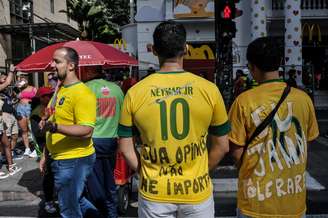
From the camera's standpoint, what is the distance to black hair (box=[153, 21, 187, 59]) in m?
2.78

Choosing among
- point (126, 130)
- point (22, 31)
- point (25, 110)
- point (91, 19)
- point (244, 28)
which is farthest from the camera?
point (91, 19)

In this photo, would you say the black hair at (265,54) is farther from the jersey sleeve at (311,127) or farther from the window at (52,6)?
the window at (52,6)

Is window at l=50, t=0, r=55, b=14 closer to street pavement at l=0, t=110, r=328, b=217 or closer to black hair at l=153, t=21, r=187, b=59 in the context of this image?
street pavement at l=0, t=110, r=328, b=217

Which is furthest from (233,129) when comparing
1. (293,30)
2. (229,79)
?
(293,30)

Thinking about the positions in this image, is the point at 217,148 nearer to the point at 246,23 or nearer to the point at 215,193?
the point at 215,193

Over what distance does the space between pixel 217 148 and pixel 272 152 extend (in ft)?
1.13

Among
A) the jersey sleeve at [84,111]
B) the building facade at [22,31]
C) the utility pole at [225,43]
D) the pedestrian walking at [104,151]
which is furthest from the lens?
the building facade at [22,31]

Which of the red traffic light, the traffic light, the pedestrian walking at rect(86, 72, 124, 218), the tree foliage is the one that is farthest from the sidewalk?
the tree foliage

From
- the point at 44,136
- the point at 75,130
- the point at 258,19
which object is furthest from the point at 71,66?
the point at 258,19

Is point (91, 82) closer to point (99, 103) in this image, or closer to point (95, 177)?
point (99, 103)

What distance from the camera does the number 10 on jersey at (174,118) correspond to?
2771 mm

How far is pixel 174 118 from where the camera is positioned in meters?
2.78

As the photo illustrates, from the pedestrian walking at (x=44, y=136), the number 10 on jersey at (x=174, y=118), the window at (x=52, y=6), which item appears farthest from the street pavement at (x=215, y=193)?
the window at (x=52, y=6)

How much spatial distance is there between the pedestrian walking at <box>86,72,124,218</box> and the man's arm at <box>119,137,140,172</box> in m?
2.23
